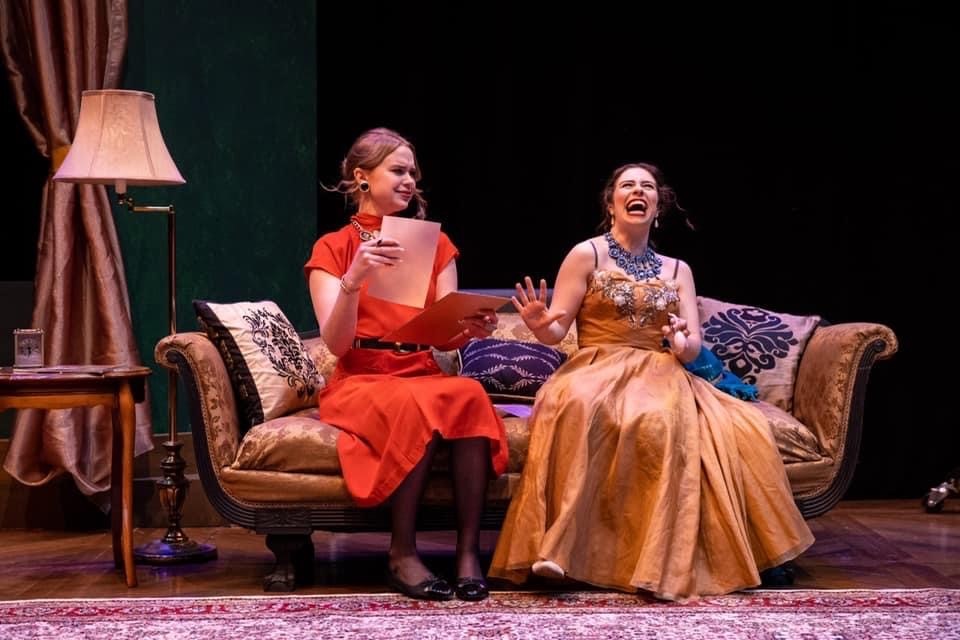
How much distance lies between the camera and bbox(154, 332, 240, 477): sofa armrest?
376 cm

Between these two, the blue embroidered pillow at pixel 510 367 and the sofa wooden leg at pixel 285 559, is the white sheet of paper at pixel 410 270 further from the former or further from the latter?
the sofa wooden leg at pixel 285 559

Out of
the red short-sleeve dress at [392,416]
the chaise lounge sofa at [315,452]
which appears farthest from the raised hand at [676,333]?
the red short-sleeve dress at [392,416]

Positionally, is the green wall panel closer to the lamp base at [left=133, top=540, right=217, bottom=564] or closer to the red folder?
the lamp base at [left=133, top=540, right=217, bottom=564]

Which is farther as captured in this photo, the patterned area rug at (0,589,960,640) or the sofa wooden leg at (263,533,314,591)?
the sofa wooden leg at (263,533,314,591)

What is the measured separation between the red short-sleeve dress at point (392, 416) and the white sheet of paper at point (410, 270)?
0.22m

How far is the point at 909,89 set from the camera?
18.0ft

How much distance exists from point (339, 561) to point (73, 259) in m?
1.49

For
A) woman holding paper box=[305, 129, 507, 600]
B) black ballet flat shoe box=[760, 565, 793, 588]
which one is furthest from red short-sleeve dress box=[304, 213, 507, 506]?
black ballet flat shoe box=[760, 565, 793, 588]

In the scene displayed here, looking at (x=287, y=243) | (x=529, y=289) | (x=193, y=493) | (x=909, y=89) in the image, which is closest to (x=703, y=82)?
(x=909, y=89)

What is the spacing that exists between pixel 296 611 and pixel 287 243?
204cm

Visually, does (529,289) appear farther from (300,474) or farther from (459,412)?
(300,474)

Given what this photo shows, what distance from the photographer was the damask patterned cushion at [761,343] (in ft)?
14.0

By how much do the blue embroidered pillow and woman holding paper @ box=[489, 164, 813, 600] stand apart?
45 centimetres

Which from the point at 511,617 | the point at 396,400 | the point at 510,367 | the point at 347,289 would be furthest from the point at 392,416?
the point at 510,367
